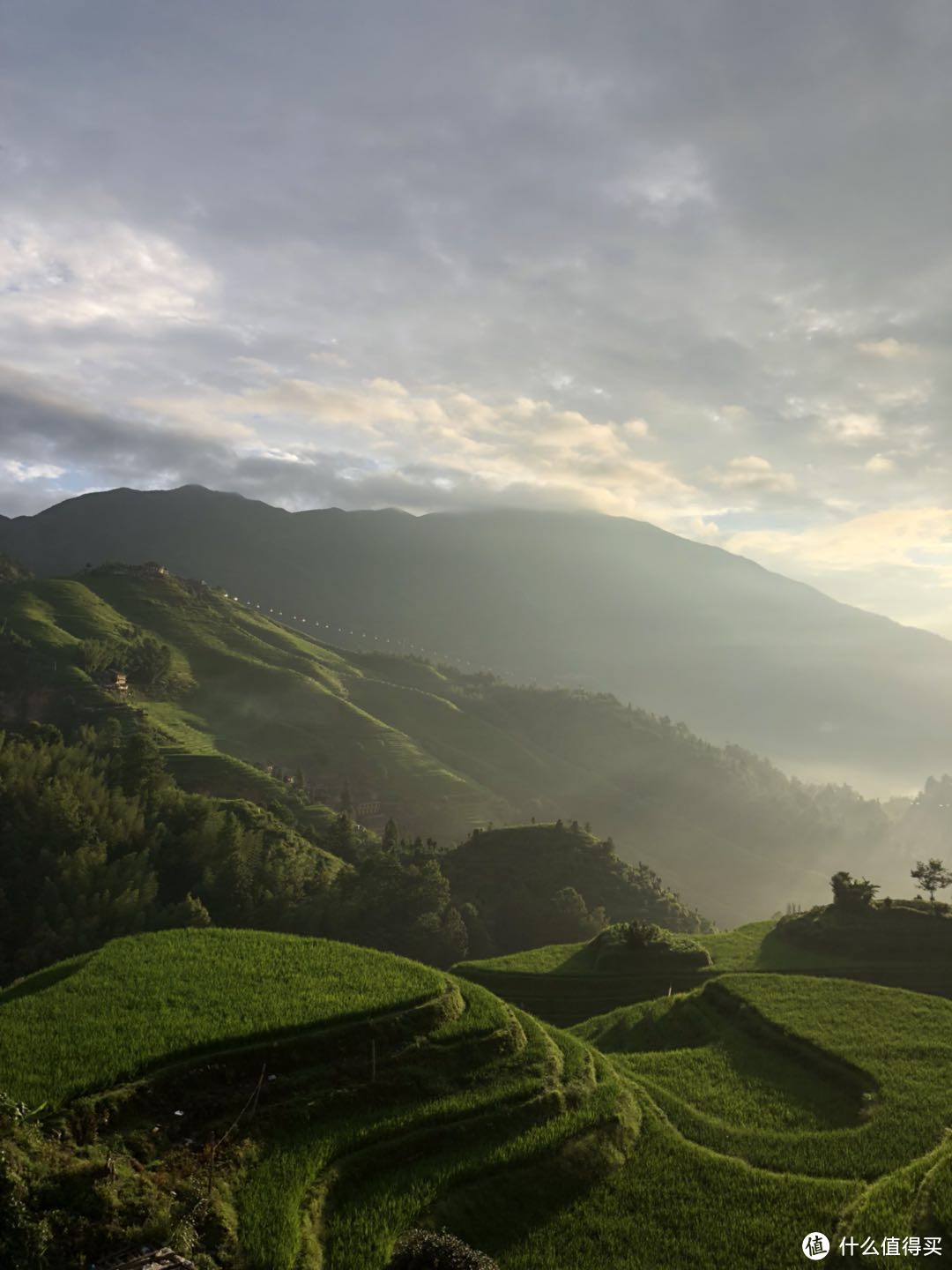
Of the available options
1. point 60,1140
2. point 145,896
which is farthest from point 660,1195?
point 145,896

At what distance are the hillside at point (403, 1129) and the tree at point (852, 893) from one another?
1826 centimetres

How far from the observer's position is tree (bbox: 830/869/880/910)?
1825 inches

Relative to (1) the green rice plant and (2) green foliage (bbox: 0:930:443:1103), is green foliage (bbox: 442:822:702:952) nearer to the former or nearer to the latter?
(1) the green rice plant

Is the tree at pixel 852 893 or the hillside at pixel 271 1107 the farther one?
the tree at pixel 852 893

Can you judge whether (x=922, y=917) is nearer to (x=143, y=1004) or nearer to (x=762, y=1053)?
(x=762, y=1053)

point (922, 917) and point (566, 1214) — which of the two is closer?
point (566, 1214)

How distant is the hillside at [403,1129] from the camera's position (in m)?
16.0

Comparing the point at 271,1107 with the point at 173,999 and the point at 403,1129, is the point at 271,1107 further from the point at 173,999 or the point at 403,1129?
the point at 173,999

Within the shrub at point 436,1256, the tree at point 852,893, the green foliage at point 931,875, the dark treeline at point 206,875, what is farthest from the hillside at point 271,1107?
the green foliage at point 931,875

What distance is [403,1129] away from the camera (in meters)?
20.1

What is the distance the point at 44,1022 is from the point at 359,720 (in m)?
165

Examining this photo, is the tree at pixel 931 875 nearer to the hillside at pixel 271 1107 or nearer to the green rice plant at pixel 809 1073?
the green rice plant at pixel 809 1073

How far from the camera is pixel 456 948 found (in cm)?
7181

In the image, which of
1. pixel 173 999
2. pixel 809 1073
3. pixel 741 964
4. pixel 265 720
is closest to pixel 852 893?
pixel 741 964
